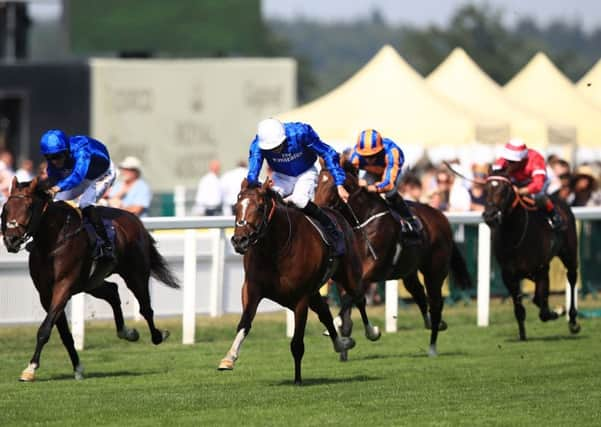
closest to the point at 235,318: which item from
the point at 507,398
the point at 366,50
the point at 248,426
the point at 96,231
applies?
the point at 96,231

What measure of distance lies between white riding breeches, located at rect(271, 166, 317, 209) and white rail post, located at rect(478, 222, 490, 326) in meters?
4.47

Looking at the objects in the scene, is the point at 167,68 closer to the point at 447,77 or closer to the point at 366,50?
the point at 447,77

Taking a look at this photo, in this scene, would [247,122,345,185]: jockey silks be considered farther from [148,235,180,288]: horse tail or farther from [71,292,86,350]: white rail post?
[71,292,86,350]: white rail post

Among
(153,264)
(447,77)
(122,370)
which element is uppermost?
(447,77)

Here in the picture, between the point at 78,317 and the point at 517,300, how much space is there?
3.82m

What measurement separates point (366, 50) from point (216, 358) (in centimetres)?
18288

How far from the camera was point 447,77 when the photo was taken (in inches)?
1001

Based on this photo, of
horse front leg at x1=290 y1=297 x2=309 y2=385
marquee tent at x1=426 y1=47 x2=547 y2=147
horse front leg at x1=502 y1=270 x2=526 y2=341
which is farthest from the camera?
marquee tent at x1=426 y1=47 x2=547 y2=147

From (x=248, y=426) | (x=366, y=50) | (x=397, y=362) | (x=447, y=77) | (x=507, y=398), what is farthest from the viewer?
(x=366, y=50)

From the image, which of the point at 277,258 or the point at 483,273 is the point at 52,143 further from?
the point at 483,273

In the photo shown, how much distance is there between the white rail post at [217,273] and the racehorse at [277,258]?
4.19 meters

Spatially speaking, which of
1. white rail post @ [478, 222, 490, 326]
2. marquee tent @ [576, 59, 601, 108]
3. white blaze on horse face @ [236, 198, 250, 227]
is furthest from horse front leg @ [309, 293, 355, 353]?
marquee tent @ [576, 59, 601, 108]

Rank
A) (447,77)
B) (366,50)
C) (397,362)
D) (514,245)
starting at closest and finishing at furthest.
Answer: (397,362), (514,245), (447,77), (366,50)

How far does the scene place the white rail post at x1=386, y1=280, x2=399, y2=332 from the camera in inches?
567
